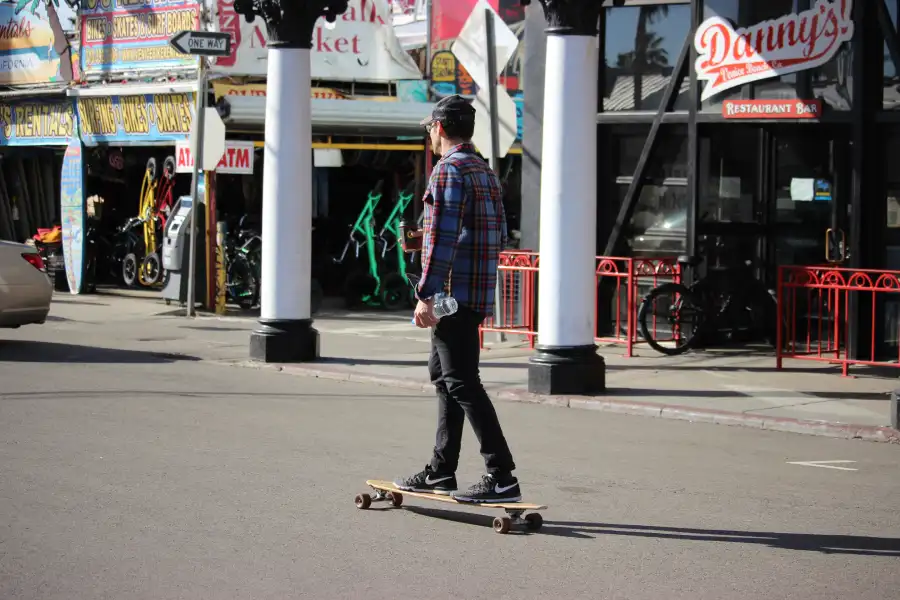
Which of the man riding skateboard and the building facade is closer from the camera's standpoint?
the man riding skateboard

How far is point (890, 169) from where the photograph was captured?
46.1 ft

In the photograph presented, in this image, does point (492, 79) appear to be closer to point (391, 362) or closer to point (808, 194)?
point (391, 362)

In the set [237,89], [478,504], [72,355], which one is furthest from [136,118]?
[478,504]

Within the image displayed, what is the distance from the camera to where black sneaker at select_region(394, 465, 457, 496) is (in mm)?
6988

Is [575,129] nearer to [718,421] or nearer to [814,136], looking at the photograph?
[718,421]

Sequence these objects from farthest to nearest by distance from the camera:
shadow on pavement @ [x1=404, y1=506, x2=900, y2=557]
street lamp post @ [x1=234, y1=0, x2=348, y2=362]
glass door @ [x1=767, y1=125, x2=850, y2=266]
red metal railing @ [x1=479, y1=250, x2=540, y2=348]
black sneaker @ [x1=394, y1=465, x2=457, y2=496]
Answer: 1. red metal railing @ [x1=479, y1=250, x2=540, y2=348]
2. glass door @ [x1=767, y1=125, x2=850, y2=266]
3. street lamp post @ [x1=234, y1=0, x2=348, y2=362]
4. black sneaker @ [x1=394, y1=465, x2=457, y2=496]
5. shadow on pavement @ [x1=404, y1=506, x2=900, y2=557]

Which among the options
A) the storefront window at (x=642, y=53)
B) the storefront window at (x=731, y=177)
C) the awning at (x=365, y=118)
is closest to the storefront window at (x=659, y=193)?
the storefront window at (x=731, y=177)

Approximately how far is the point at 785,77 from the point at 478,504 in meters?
9.05

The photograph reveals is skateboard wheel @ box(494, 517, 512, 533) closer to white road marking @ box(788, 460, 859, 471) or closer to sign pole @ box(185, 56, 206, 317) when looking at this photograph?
white road marking @ box(788, 460, 859, 471)

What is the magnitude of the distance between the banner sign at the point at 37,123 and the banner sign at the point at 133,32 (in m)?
1.00

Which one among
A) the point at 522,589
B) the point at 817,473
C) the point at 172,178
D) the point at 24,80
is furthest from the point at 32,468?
the point at 24,80

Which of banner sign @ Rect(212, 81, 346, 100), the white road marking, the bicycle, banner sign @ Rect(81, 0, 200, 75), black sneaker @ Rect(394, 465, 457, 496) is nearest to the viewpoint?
black sneaker @ Rect(394, 465, 457, 496)

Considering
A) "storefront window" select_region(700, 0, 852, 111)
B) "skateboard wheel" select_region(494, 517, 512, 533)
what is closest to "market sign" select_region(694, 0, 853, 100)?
"storefront window" select_region(700, 0, 852, 111)

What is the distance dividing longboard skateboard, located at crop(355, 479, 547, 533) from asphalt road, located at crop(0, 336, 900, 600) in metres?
0.06
